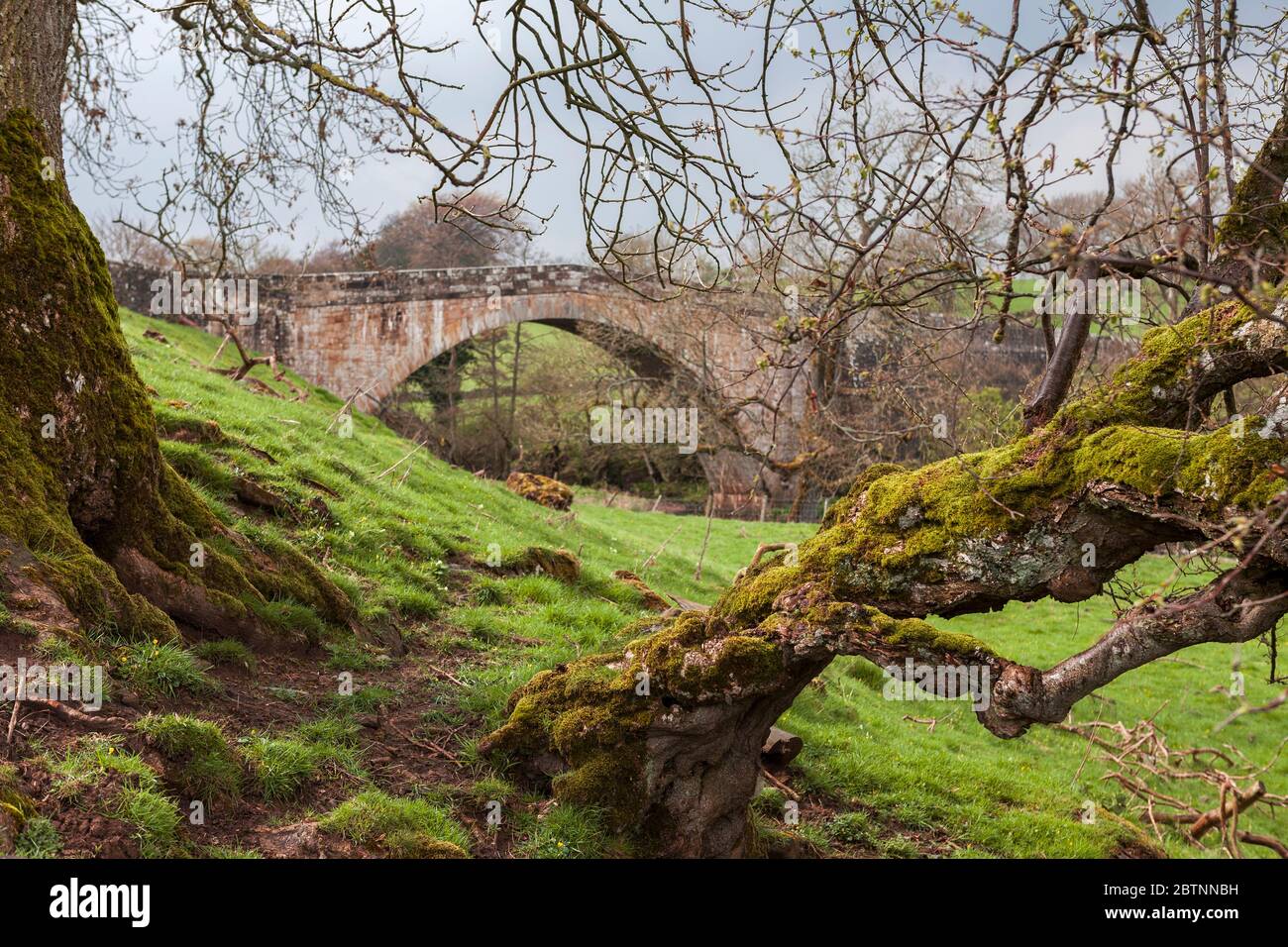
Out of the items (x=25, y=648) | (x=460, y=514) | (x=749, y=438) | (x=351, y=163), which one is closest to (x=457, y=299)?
(x=749, y=438)

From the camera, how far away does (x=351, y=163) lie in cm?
877

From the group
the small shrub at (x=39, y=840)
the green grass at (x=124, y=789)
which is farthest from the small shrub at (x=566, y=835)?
the small shrub at (x=39, y=840)

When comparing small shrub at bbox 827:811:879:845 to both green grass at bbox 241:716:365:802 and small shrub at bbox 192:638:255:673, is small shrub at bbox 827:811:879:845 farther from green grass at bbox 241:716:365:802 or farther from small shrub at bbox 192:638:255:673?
small shrub at bbox 192:638:255:673

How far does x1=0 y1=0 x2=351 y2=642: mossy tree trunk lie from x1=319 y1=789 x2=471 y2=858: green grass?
1651mm

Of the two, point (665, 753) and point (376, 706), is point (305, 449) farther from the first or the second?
point (665, 753)

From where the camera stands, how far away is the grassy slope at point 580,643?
7.82 metres

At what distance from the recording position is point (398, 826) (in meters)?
5.21

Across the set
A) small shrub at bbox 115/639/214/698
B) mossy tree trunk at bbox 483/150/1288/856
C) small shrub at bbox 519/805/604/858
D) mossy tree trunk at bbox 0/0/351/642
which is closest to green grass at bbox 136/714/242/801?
small shrub at bbox 115/639/214/698

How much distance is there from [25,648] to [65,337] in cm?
198

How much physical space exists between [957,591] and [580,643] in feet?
14.9

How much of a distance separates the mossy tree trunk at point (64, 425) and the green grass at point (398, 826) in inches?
65.0

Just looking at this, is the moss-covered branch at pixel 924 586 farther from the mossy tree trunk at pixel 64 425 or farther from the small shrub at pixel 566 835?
the mossy tree trunk at pixel 64 425

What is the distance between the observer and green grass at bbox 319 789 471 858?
504 cm

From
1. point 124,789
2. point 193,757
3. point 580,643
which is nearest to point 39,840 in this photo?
point 124,789
